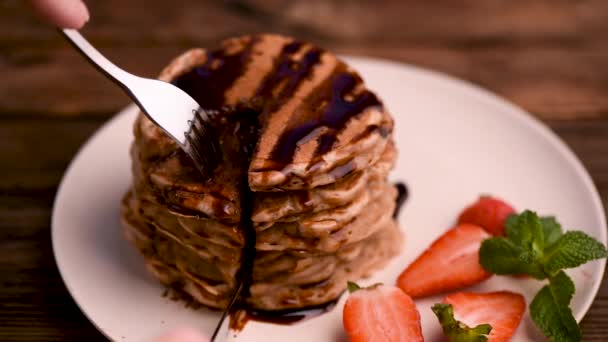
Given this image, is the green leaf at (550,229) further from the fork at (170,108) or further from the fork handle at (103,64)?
the fork handle at (103,64)

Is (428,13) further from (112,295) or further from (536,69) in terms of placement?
(112,295)

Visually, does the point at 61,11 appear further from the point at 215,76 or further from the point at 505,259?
the point at 505,259

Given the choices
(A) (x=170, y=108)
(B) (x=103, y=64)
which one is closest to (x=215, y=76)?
(A) (x=170, y=108)

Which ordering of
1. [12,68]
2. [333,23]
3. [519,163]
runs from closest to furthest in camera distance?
[519,163], [12,68], [333,23]

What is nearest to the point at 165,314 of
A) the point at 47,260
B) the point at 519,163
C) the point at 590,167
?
the point at 47,260

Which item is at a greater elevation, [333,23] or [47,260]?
[333,23]

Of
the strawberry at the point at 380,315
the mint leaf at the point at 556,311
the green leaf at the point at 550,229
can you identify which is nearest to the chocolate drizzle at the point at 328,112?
the strawberry at the point at 380,315

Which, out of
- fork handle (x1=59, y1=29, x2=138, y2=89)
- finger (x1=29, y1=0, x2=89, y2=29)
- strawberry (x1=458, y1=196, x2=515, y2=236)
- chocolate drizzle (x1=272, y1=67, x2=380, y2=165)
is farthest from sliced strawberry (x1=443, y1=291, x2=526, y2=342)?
finger (x1=29, y1=0, x2=89, y2=29)
